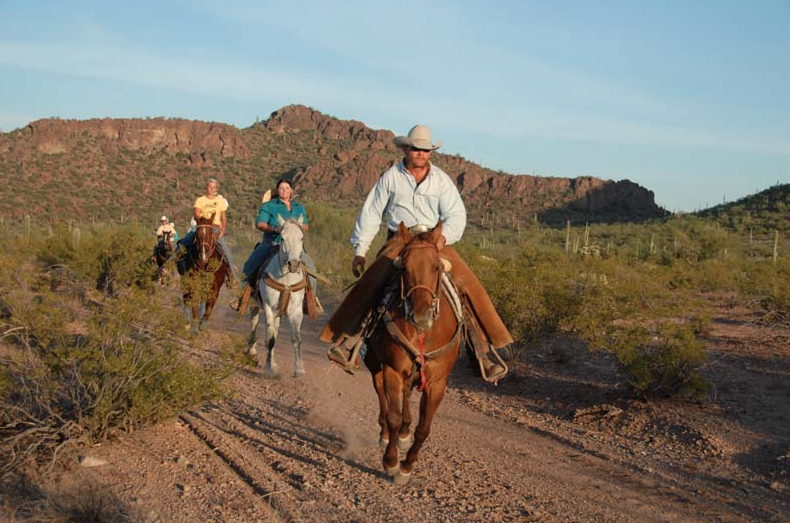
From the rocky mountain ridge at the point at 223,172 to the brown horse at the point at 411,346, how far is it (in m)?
57.6

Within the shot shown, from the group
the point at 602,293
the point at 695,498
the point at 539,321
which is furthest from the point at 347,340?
the point at 602,293

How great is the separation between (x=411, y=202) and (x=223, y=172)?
243 ft

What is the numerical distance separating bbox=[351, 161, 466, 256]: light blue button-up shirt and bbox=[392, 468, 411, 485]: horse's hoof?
7.12 feet

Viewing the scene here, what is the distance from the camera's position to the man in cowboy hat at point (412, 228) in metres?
6.66

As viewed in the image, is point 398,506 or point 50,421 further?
point 50,421

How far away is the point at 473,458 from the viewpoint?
24.2 ft

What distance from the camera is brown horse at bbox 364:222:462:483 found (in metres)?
5.78

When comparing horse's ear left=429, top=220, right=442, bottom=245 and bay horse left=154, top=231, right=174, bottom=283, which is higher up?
horse's ear left=429, top=220, right=442, bottom=245

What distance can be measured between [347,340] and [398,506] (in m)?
1.64

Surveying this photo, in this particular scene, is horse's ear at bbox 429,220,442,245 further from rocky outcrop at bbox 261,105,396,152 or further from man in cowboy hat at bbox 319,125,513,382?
rocky outcrop at bbox 261,105,396,152

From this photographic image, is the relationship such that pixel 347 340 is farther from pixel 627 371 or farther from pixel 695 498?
pixel 627 371

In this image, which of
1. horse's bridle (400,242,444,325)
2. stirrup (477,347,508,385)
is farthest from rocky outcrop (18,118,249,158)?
horse's bridle (400,242,444,325)

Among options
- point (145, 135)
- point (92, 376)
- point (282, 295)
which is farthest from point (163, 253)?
point (145, 135)

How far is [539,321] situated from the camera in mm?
12172
